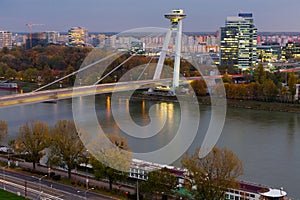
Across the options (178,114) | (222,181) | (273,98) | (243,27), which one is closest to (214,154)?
(222,181)

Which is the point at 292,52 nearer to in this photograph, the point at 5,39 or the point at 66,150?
the point at 66,150

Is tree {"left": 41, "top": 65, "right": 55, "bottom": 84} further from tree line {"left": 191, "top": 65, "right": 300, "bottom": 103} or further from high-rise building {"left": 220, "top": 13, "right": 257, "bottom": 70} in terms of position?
high-rise building {"left": 220, "top": 13, "right": 257, "bottom": 70}

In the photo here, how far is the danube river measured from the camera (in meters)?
4.09

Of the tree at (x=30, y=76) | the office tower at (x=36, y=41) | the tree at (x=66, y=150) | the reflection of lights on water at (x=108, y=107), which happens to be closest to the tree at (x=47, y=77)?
the tree at (x=30, y=76)

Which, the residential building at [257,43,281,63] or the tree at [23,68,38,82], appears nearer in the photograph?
the tree at [23,68,38,82]

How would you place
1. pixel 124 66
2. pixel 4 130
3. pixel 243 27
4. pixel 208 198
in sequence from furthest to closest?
pixel 243 27, pixel 124 66, pixel 4 130, pixel 208 198

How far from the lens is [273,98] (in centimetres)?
838

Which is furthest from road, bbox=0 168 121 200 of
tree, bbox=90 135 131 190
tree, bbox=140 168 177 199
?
tree, bbox=140 168 177 199

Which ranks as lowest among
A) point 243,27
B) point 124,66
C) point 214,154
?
point 214,154

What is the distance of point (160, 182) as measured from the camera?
3400mm

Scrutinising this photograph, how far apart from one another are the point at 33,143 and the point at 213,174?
5.89 feet

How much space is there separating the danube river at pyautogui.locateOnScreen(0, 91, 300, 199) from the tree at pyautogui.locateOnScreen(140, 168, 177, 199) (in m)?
0.78

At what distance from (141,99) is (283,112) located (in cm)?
279

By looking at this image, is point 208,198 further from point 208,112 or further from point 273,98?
point 273,98
